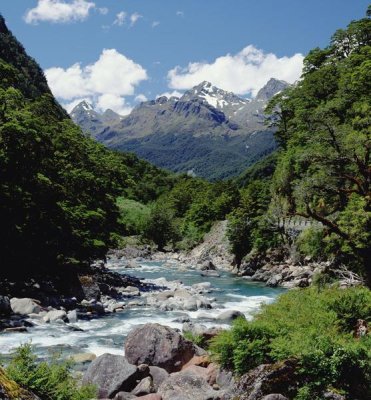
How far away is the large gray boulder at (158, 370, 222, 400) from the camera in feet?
36.2

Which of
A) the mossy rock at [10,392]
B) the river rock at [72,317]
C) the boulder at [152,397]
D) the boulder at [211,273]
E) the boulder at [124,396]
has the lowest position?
the boulder at [211,273]

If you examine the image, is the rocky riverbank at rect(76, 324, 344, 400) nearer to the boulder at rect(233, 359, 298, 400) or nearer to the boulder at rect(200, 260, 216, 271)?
the boulder at rect(233, 359, 298, 400)

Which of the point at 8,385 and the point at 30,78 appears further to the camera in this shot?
the point at 30,78

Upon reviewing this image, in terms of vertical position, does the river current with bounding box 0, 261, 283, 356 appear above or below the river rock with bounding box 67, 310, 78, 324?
below

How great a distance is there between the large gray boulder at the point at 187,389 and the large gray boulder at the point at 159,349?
2.19 meters

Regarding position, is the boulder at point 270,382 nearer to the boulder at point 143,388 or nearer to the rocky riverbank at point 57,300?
the boulder at point 143,388

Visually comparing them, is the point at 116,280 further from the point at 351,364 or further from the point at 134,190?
the point at 134,190

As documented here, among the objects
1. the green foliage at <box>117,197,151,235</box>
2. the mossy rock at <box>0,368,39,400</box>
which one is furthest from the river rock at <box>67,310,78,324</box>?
the green foliage at <box>117,197,151,235</box>

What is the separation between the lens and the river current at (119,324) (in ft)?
60.2

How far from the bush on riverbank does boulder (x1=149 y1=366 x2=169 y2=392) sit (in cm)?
219

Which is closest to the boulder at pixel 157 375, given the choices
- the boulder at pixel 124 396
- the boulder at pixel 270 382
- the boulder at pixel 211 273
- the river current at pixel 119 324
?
the boulder at pixel 124 396

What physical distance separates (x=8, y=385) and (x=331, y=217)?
24459mm

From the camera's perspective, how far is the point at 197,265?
55.0m

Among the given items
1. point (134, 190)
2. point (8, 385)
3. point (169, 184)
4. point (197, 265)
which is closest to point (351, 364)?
point (8, 385)
